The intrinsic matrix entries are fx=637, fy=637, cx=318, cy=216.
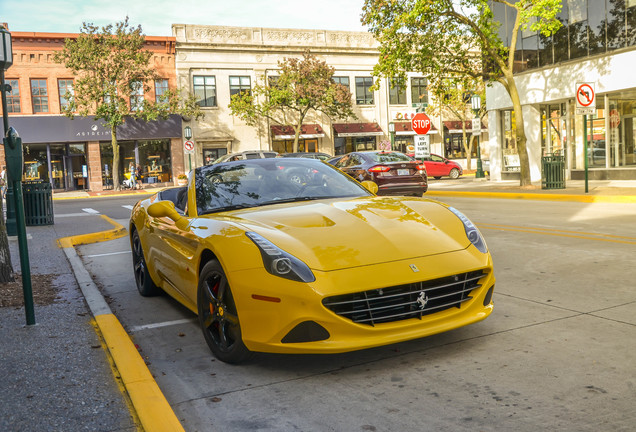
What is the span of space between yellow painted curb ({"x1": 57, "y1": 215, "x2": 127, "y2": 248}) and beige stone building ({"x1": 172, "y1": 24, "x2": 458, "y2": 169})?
2848 centimetres

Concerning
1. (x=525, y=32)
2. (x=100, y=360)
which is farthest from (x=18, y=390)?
(x=525, y=32)

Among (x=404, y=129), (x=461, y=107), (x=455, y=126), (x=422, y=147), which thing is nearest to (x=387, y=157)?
(x=422, y=147)

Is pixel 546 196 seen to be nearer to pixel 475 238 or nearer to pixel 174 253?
pixel 475 238

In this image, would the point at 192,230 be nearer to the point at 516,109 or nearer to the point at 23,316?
the point at 23,316

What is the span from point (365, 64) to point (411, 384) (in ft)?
152

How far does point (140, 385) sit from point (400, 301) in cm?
165

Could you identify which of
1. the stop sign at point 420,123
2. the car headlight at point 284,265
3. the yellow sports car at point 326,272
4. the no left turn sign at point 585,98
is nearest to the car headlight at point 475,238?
the yellow sports car at point 326,272

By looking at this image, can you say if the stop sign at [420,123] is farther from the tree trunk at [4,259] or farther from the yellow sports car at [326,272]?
the yellow sports car at [326,272]

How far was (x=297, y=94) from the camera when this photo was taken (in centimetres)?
4225

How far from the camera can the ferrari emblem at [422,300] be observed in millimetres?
3982

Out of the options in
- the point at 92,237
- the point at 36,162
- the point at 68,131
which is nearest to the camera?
the point at 92,237

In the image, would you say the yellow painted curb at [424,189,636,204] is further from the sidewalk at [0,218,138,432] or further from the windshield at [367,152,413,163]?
the sidewalk at [0,218,138,432]

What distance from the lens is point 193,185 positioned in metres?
5.57

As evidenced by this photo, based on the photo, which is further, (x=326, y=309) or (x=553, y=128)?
(x=553, y=128)
